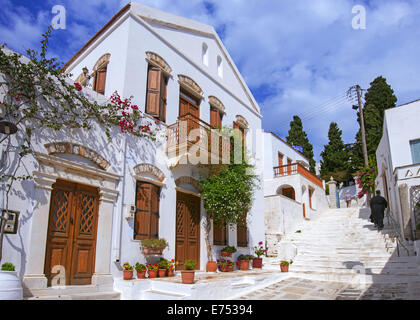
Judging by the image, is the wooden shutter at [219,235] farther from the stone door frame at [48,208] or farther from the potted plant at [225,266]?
the stone door frame at [48,208]

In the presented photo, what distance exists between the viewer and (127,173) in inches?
328

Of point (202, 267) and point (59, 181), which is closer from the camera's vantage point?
point (59, 181)

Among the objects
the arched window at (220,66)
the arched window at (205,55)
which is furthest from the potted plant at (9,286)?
the arched window at (220,66)

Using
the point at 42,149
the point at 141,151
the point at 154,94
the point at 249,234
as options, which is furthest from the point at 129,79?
the point at 249,234

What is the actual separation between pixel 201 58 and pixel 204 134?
375 centimetres

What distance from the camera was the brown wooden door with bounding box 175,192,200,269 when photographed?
31.9ft

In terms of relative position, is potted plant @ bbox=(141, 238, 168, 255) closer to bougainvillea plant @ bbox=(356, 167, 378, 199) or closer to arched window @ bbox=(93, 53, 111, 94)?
arched window @ bbox=(93, 53, 111, 94)

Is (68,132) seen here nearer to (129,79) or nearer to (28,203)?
(28,203)

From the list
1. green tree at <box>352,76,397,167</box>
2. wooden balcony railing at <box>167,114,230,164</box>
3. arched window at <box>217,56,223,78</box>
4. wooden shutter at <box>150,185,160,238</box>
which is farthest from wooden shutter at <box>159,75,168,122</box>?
green tree at <box>352,76,397,167</box>

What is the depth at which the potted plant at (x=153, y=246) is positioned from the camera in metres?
8.17

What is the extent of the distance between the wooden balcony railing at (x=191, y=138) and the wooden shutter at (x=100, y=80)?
2183mm

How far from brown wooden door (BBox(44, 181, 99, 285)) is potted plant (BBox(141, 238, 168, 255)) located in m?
1.24
